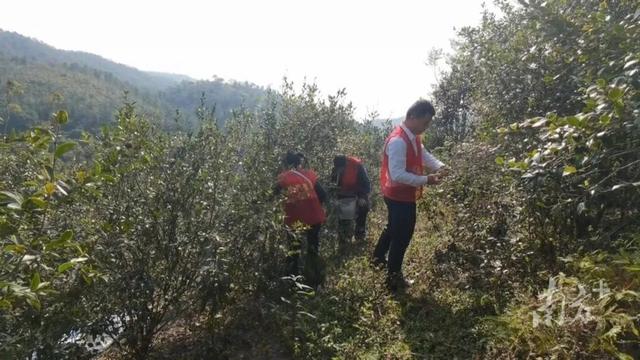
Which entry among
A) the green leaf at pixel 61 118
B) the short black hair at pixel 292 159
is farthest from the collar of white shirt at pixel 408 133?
the green leaf at pixel 61 118

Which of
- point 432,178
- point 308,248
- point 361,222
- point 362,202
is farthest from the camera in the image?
point 361,222

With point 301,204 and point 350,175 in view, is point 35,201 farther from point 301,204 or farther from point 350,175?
point 350,175

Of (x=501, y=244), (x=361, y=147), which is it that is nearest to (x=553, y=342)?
(x=501, y=244)

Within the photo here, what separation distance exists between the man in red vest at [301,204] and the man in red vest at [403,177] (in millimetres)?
1008

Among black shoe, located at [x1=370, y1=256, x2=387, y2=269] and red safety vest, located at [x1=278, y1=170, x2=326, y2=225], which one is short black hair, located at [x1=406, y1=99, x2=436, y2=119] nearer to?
red safety vest, located at [x1=278, y1=170, x2=326, y2=225]

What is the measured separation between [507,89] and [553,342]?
3.03 meters

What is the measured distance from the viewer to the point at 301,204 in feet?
18.3

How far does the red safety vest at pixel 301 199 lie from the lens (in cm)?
540

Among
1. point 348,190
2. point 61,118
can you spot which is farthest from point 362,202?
point 61,118

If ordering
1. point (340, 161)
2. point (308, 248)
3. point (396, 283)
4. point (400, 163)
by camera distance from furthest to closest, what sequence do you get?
point (340, 161) < point (308, 248) < point (396, 283) < point (400, 163)

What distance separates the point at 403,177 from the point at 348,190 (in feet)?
9.42

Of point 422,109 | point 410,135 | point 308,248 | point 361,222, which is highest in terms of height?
point 422,109

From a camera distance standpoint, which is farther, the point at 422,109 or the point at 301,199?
the point at 301,199

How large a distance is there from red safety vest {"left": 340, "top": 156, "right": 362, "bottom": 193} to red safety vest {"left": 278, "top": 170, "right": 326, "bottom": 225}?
1536mm
